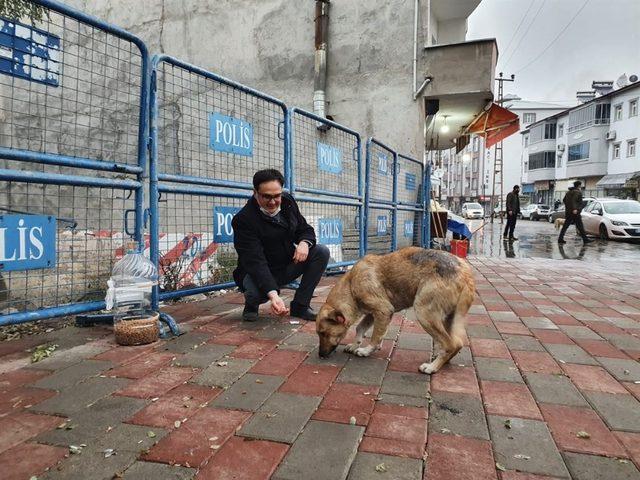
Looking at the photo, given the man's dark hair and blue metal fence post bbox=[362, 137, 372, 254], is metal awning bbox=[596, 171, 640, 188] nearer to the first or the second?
blue metal fence post bbox=[362, 137, 372, 254]

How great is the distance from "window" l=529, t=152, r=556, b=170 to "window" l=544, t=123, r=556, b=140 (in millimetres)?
2052

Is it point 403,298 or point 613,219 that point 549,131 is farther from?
point 403,298

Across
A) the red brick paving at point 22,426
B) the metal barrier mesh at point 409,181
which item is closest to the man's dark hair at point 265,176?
the red brick paving at point 22,426

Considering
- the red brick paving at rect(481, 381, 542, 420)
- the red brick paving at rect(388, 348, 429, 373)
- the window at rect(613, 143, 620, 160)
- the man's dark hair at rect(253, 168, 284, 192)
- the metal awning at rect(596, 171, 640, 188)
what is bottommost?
the red brick paving at rect(388, 348, 429, 373)

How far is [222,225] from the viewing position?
4.45m

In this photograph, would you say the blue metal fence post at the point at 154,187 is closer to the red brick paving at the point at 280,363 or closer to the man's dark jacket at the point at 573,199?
the red brick paving at the point at 280,363

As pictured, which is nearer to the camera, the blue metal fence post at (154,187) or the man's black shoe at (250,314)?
the blue metal fence post at (154,187)

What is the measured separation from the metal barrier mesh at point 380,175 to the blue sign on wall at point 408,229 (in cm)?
138

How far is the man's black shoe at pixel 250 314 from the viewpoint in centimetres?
402

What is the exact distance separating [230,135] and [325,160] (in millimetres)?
2209

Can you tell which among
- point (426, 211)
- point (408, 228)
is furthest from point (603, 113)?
point (408, 228)

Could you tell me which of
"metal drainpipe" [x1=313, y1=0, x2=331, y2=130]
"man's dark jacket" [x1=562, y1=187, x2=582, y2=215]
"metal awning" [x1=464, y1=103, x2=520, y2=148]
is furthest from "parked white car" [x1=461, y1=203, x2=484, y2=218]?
"metal drainpipe" [x1=313, y1=0, x2=331, y2=130]

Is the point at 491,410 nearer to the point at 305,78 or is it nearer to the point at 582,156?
the point at 305,78

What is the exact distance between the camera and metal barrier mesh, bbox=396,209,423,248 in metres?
9.70
